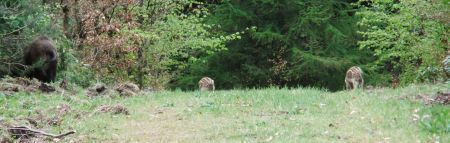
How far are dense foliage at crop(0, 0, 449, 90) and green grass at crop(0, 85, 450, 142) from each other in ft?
13.5

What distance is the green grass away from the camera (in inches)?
402

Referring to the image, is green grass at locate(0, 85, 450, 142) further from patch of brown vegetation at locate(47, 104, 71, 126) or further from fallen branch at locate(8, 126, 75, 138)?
fallen branch at locate(8, 126, 75, 138)

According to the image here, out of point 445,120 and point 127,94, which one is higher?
point 445,120

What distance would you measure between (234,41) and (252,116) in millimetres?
24048

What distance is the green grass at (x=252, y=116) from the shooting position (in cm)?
1022

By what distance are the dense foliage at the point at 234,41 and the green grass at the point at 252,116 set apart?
13.5 ft

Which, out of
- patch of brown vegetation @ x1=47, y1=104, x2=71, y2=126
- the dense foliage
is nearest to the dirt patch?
patch of brown vegetation @ x1=47, y1=104, x2=71, y2=126

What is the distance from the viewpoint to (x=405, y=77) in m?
27.0

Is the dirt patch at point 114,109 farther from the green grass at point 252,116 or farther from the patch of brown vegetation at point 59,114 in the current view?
the patch of brown vegetation at point 59,114

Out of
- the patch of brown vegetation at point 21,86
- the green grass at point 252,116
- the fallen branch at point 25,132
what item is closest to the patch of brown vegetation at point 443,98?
the green grass at point 252,116

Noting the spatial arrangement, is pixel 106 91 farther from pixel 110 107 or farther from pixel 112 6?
pixel 112 6

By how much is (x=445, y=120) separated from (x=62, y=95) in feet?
29.9


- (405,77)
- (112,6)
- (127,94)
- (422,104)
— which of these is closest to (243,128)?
(422,104)

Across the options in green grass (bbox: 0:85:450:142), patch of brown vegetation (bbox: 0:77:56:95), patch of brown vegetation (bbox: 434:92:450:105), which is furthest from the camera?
patch of brown vegetation (bbox: 0:77:56:95)
